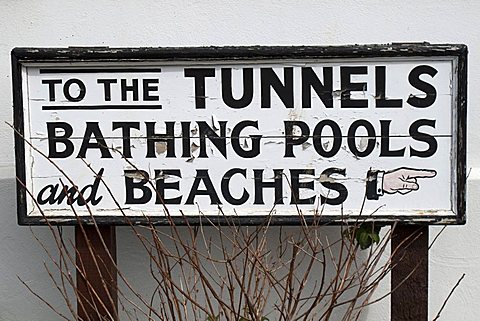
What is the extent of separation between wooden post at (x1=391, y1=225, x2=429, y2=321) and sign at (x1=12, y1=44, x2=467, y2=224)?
0.08 m

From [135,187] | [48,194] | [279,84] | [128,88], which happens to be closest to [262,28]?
[279,84]

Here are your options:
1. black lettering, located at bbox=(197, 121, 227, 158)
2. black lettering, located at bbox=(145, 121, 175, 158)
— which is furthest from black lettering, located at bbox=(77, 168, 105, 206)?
black lettering, located at bbox=(197, 121, 227, 158)

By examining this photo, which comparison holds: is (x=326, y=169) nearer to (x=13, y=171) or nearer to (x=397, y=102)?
(x=397, y=102)

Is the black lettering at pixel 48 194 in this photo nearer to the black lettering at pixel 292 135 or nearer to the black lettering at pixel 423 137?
the black lettering at pixel 292 135

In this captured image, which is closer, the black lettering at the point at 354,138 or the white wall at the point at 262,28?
the black lettering at the point at 354,138

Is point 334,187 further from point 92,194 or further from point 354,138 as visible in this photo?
point 92,194

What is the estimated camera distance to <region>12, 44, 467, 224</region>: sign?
165 cm

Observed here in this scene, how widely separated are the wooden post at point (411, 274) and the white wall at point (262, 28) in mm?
222

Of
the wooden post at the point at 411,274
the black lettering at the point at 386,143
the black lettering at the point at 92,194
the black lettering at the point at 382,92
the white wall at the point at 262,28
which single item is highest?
the white wall at the point at 262,28

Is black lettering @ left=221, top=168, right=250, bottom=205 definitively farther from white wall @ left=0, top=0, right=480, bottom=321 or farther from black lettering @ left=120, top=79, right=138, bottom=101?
white wall @ left=0, top=0, right=480, bottom=321

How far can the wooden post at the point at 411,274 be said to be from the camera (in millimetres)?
1719

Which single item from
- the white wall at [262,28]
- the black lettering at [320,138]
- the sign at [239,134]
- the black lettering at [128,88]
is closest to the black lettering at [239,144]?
the sign at [239,134]

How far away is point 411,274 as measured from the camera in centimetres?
173

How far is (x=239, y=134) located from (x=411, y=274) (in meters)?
0.48
